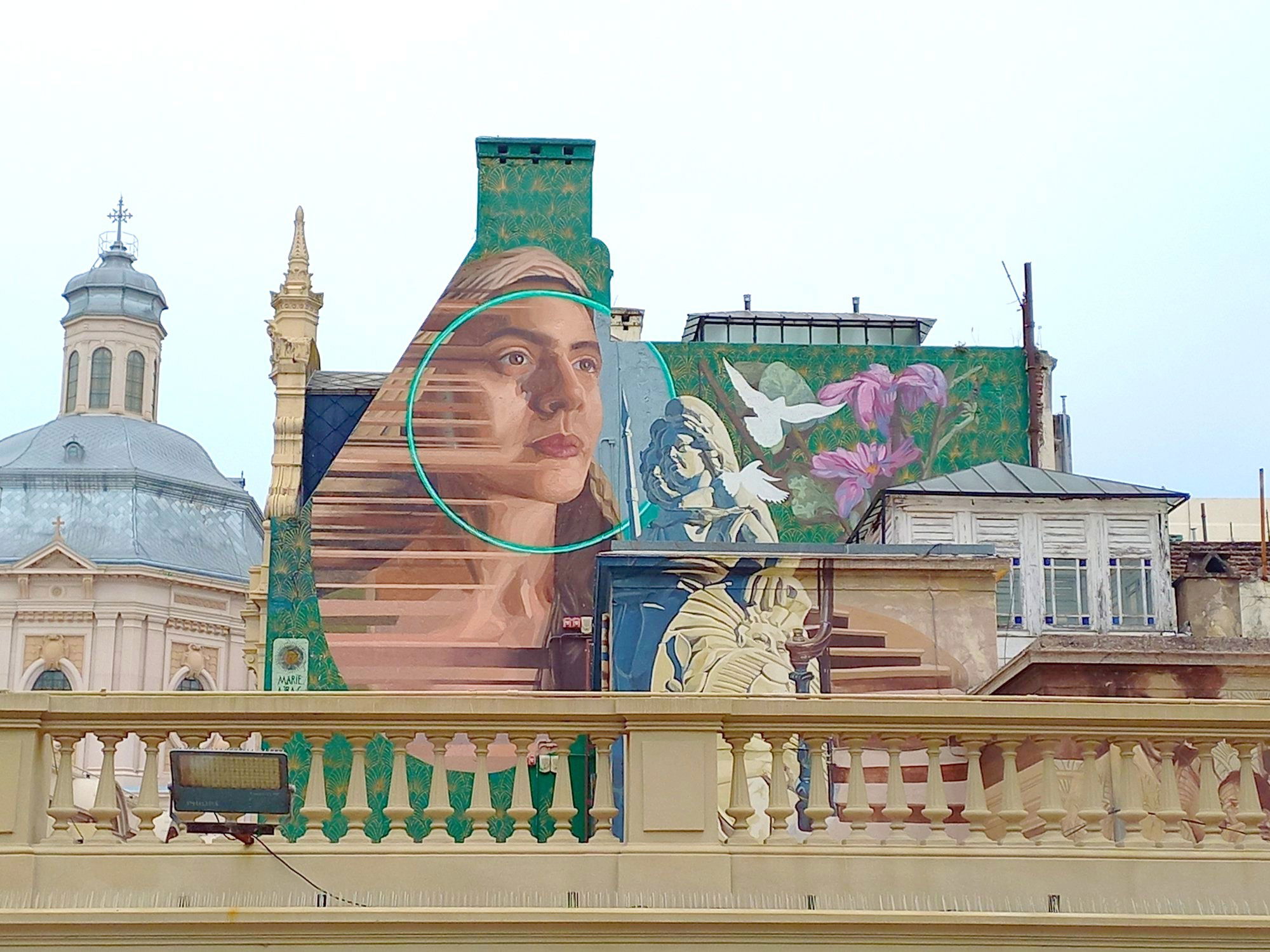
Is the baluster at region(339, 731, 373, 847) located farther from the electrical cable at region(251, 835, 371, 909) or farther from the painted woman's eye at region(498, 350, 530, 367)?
the painted woman's eye at region(498, 350, 530, 367)

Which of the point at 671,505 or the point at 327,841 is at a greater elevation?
the point at 671,505

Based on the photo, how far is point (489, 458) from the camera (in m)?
36.6

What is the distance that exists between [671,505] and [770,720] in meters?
28.0

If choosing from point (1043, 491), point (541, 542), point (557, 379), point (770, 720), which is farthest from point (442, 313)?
point (770, 720)

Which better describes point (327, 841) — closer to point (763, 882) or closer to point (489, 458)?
point (763, 882)

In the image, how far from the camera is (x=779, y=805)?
947 centimetres

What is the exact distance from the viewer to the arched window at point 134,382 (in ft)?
295

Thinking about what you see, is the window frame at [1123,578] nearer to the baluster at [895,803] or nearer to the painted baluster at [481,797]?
the baluster at [895,803]

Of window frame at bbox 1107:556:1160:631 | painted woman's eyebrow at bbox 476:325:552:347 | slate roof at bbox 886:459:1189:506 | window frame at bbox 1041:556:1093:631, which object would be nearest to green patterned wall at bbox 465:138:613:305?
painted woman's eyebrow at bbox 476:325:552:347

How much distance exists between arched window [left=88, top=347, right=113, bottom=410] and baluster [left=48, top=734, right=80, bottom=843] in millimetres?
82885

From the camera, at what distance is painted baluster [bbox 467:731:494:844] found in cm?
934

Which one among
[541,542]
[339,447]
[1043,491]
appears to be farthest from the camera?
[339,447]

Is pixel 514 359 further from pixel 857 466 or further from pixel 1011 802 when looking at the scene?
pixel 1011 802

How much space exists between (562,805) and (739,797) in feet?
3.02
